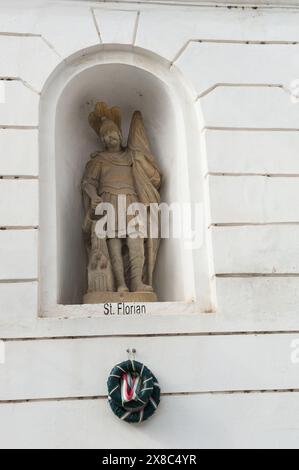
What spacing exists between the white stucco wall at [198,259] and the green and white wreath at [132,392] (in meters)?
0.08

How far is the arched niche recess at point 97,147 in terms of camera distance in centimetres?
559

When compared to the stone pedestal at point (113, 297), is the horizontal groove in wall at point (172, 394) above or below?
below

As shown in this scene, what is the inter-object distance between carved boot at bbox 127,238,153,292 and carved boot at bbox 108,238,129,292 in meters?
0.09

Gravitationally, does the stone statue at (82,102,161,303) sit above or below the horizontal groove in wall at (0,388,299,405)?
above

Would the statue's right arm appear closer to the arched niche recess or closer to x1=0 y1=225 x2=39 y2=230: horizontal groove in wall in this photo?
the arched niche recess

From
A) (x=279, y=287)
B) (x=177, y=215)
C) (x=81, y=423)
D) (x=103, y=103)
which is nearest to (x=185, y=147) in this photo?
(x=177, y=215)

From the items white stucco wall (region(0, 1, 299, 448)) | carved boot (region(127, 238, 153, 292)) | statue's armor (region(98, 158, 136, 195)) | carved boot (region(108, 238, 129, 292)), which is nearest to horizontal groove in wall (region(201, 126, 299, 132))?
white stucco wall (region(0, 1, 299, 448))

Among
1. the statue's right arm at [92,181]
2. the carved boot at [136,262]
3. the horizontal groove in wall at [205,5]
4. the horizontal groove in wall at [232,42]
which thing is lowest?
the carved boot at [136,262]

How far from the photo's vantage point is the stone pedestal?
5543 mm

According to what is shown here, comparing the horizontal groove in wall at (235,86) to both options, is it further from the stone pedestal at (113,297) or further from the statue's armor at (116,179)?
the stone pedestal at (113,297)

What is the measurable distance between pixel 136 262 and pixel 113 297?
0.45 meters

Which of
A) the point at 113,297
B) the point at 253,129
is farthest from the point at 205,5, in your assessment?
the point at 113,297

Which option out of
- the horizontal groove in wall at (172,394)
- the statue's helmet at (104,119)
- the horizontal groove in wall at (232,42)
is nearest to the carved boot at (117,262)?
the horizontal groove in wall at (172,394)

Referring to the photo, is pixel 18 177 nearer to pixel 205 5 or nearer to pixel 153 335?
pixel 153 335
